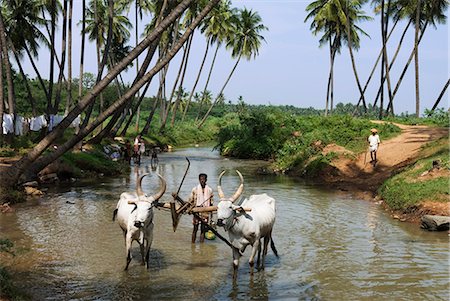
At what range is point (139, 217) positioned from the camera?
872cm

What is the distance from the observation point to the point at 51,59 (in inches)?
1080

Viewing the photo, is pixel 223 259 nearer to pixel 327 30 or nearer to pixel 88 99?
pixel 88 99

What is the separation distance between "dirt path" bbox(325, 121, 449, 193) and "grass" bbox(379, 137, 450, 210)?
74.2 inches

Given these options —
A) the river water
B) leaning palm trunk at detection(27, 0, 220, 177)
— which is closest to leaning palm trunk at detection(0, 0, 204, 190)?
leaning palm trunk at detection(27, 0, 220, 177)

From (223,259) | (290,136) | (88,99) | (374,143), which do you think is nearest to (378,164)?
(374,143)

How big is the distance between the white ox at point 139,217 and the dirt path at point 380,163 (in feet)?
38.9

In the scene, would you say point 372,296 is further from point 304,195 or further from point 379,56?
point 379,56

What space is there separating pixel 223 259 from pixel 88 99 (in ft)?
18.8

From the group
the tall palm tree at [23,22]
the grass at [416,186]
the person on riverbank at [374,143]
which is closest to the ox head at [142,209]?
the grass at [416,186]

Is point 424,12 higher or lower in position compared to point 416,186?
higher

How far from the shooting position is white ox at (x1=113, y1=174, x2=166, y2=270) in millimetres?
8797

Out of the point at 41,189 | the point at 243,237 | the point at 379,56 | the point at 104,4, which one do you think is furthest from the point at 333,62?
the point at 243,237

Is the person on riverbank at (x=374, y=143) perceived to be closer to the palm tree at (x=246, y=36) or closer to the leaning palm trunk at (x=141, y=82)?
the leaning palm trunk at (x=141, y=82)

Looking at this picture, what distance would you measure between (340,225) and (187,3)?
717 cm
